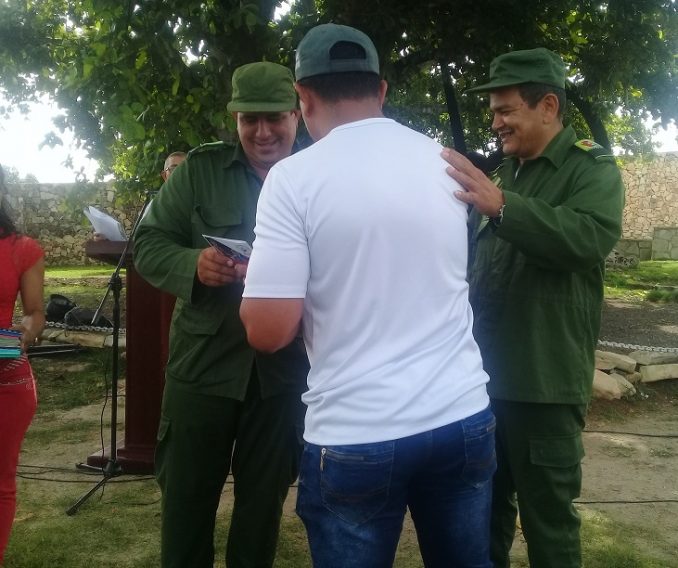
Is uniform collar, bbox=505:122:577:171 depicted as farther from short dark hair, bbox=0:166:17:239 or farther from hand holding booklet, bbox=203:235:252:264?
short dark hair, bbox=0:166:17:239

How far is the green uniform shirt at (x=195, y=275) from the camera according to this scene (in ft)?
8.25

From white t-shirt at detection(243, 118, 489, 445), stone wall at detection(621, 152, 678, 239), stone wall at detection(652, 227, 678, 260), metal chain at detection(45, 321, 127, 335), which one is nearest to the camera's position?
white t-shirt at detection(243, 118, 489, 445)

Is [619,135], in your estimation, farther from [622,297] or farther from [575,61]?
[575,61]

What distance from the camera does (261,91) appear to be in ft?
8.41

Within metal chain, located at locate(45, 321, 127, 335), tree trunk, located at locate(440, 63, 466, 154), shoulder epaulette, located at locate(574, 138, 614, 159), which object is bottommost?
metal chain, located at locate(45, 321, 127, 335)

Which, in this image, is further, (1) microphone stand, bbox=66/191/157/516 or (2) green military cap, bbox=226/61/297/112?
(1) microphone stand, bbox=66/191/157/516

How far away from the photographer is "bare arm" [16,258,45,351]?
3.02 meters

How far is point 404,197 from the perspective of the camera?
1.60m

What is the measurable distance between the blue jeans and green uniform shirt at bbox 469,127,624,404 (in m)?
0.73

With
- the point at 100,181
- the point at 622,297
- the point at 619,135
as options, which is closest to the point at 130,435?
the point at 100,181

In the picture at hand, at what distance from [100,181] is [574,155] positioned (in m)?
8.67

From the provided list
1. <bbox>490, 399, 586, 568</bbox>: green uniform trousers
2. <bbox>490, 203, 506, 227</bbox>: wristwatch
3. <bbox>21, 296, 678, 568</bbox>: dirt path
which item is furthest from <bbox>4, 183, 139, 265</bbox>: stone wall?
<bbox>490, 203, 506, 227</bbox>: wristwatch

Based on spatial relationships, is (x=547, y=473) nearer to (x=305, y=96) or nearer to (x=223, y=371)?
(x=223, y=371)

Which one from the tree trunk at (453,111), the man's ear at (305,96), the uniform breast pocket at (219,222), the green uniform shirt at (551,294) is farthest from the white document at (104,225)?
the tree trunk at (453,111)
